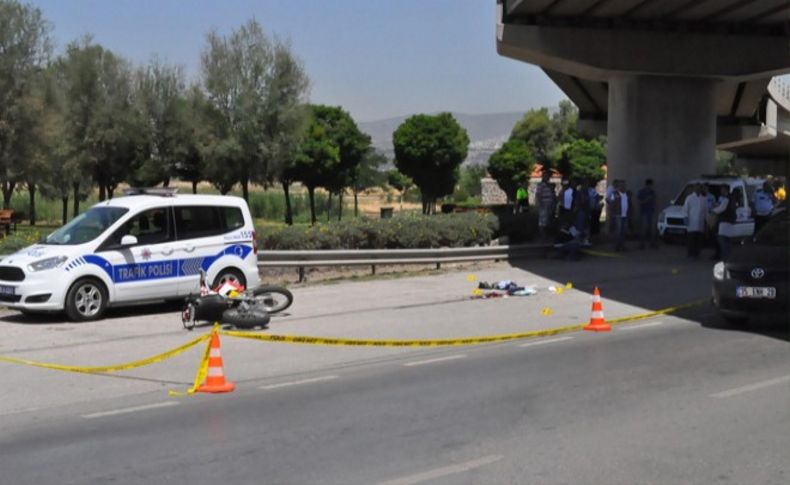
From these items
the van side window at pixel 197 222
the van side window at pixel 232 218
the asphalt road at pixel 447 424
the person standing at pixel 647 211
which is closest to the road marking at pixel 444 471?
the asphalt road at pixel 447 424

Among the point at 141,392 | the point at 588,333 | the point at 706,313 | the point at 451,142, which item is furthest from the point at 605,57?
the point at 451,142

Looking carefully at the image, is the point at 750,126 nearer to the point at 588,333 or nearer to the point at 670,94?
the point at 670,94

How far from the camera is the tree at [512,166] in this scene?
6944 cm

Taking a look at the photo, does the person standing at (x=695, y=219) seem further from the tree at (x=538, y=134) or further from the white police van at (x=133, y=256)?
the tree at (x=538, y=134)

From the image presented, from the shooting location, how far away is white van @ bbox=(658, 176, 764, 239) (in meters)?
26.6

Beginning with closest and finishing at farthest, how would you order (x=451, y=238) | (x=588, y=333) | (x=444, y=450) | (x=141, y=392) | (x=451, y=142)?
(x=444, y=450) < (x=141, y=392) < (x=588, y=333) < (x=451, y=238) < (x=451, y=142)

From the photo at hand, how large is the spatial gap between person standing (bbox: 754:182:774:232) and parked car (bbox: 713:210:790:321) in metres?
15.6

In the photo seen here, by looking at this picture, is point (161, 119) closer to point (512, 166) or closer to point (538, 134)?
point (512, 166)

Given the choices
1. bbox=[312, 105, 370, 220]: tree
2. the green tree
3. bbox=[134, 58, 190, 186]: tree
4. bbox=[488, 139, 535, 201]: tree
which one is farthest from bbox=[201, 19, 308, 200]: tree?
the green tree

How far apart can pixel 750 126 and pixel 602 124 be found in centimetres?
891

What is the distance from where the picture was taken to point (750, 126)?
54875 millimetres

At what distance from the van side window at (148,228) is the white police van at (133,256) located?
15 mm

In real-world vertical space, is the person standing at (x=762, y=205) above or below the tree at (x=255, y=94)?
below

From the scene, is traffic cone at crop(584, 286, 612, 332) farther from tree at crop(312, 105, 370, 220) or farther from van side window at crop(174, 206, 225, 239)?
tree at crop(312, 105, 370, 220)
